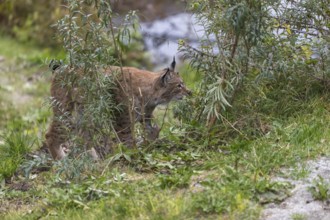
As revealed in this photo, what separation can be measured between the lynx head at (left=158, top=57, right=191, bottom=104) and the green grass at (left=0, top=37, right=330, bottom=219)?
30.9 inches

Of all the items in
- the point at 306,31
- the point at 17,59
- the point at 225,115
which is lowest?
the point at 17,59

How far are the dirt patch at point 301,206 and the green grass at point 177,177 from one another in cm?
6

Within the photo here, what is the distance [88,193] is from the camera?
223 inches

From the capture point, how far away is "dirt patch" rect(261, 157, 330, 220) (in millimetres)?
5020

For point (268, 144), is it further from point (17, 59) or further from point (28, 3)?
point (28, 3)

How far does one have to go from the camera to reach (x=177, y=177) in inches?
223

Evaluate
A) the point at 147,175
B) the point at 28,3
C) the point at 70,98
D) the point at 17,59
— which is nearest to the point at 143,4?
the point at 28,3

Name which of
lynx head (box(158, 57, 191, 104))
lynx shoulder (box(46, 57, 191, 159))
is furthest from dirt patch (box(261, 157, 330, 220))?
lynx head (box(158, 57, 191, 104))

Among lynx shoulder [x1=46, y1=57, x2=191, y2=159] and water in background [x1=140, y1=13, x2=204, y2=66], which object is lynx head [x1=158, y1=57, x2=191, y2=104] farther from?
water in background [x1=140, y1=13, x2=204, y2=66]

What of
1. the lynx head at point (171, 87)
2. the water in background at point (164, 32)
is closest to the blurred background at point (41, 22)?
the water in background at point (164, 32)

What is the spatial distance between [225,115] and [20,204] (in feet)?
6.38

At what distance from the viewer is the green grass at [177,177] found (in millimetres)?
5152

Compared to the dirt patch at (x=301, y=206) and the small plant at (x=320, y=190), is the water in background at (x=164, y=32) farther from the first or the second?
the small plant at (x=320, y=190)

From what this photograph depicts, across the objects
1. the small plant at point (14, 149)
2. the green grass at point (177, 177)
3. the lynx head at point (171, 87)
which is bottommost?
the small plant at point (14, 149)
